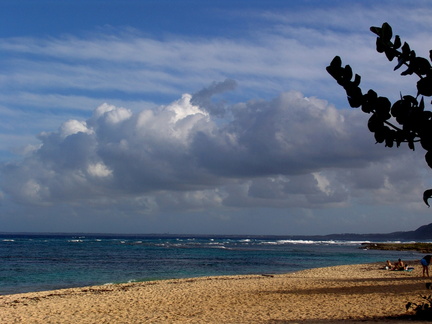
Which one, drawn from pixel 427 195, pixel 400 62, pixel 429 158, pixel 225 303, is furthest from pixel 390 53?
pixel 225 303

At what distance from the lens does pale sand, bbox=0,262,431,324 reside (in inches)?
571

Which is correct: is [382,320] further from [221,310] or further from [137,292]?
[137,292]

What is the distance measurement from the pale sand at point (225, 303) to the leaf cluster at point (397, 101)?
303 inches

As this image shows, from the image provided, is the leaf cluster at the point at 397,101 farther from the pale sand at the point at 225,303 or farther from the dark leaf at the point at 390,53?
the pale sand at the point at 225,303

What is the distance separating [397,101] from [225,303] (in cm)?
1349

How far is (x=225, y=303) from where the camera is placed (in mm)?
17922

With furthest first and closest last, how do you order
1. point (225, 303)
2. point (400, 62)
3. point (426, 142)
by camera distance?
point (225, 303)
point (426, 142)
point (400, 62)

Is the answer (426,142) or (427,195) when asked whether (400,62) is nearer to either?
(426,142)

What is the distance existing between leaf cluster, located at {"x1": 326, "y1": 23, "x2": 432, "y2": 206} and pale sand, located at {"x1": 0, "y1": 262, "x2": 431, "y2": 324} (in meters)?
7.70

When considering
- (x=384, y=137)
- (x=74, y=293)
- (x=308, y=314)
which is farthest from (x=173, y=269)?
(x=384, y=137)

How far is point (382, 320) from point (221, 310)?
18.3ft

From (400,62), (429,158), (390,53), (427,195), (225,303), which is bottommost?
(225,303)

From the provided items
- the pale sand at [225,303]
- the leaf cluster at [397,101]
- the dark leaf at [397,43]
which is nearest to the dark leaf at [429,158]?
the leaf cluster at [397,101]

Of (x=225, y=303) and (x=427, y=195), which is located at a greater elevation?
(x=427, y=195)
